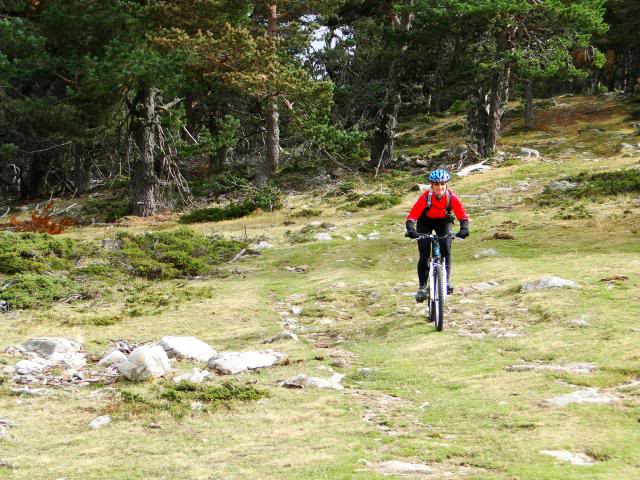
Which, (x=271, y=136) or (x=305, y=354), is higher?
(x=271, y=136)

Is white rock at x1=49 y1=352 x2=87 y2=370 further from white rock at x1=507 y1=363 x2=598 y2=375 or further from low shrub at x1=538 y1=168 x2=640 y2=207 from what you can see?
low shrub at x1=538 y1=168 x2=640 y2=207

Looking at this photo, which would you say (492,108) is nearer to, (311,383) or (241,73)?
(241,73)

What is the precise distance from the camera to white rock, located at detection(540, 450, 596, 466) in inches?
172

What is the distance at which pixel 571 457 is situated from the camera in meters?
4.46

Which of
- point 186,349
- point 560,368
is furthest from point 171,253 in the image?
point 560,368

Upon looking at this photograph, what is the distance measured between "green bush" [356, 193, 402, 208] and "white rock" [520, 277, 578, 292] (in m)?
11.8

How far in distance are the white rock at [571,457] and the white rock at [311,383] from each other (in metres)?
2.66

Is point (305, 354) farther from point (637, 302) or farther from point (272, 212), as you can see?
point (272, 212)

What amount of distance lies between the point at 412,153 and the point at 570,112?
42.4 ft

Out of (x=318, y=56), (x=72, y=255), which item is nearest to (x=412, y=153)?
(x=318, y=56)

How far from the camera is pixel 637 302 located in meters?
9.09

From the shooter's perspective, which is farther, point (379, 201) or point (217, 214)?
point (217, 214)

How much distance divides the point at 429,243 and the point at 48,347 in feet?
17.4

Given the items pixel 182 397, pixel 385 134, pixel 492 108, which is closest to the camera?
pixel 182 397
